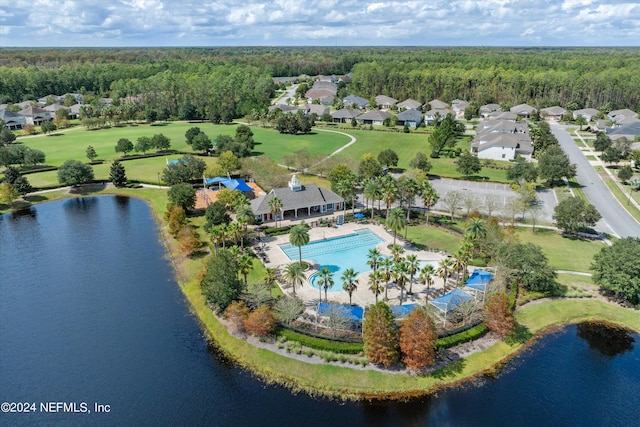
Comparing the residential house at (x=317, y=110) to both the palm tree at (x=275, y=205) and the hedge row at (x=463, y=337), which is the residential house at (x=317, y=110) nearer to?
the palm tree at (x=275, y=205)

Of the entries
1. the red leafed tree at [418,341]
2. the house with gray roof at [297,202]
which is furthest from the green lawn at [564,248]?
the house with gray roof at [297,202]

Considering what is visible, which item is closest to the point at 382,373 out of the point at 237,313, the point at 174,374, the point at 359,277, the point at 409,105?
the point at 237,313

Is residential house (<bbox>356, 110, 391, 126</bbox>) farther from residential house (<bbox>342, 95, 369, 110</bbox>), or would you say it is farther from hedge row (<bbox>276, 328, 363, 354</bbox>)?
hedge row (<bbox>276, 328, 363, 354</bbox>)

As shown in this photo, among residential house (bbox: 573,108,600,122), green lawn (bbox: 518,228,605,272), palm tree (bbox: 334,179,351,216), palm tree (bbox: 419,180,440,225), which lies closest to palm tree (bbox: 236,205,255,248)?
palm tree (bbox: 334,179,351,216)

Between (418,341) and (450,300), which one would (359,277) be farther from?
(418,341)

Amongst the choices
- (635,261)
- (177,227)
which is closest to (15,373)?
(177,227)
